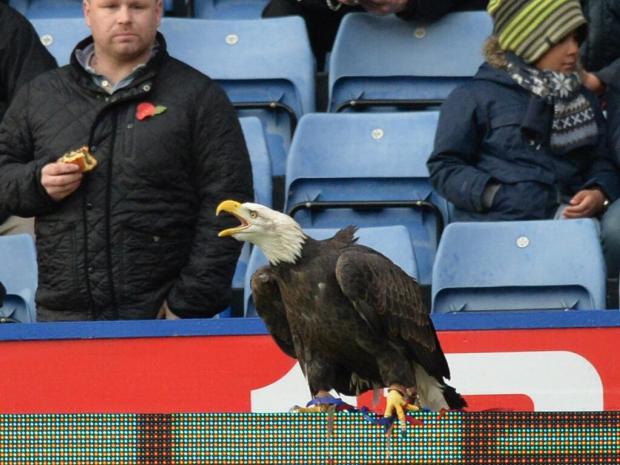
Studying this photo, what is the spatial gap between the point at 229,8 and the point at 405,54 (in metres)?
1.25

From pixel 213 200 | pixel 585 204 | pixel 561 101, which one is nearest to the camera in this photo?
pixel 213 200

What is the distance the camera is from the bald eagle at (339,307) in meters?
4.38

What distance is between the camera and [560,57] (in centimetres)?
629

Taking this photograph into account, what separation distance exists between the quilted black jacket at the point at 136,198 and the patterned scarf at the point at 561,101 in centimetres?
123

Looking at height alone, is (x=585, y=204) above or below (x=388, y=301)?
below

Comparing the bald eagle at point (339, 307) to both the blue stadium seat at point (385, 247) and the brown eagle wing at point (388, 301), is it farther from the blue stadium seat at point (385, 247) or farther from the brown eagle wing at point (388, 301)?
the blue stadium seat at point (385, 247)

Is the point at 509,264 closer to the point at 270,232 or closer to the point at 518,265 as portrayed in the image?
the point at 518,265

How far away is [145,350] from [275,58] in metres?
2.22

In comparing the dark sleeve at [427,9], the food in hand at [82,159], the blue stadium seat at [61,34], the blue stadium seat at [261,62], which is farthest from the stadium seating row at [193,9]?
the food in hand at [82,159]

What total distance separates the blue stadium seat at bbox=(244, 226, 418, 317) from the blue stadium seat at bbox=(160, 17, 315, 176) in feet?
3.74

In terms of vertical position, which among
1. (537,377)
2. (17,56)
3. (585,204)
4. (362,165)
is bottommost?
(537,377)

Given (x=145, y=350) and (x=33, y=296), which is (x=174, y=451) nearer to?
(x=145, y=350)

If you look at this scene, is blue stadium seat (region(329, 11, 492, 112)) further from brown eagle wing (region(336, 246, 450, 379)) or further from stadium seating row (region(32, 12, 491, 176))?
brown eagle wing (region(336, 246, 450, 379))

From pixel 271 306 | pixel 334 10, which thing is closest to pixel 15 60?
pixel 334 10
